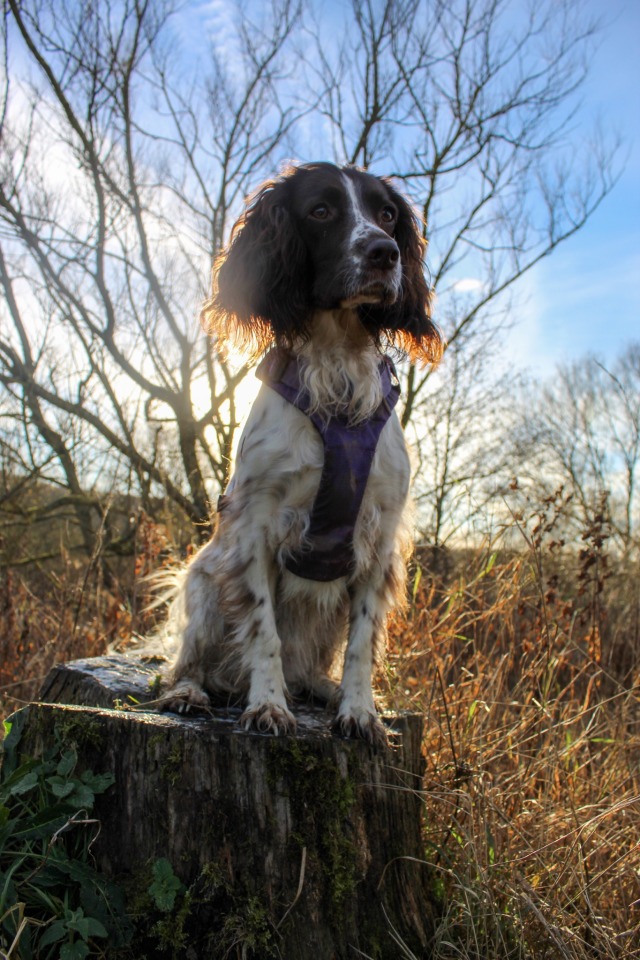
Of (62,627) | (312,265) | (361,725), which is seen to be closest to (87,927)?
(361,725)

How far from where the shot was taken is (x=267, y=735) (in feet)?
6.83

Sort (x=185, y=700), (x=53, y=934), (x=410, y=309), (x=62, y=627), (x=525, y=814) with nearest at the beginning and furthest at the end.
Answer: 1. (x=53, y=934)
2. (x=185, y=700)
3. (x=525, y=814)
4. (x=410, y=309)
5. (x=62, y=627)

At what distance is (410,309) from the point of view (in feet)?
9.45

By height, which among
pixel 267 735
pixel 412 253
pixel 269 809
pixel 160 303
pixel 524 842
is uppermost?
pixel 160 303

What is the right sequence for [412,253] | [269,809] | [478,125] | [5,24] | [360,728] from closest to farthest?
[269,809] → [360,728] → [412,253] → [5,24] → [478,125]

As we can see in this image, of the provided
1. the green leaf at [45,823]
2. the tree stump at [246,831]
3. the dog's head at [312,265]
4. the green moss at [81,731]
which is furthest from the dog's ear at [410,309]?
the green leaf at [45,823]

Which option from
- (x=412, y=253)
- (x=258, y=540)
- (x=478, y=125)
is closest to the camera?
(x=258, y=540)

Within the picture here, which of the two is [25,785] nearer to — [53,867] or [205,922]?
[53,867]

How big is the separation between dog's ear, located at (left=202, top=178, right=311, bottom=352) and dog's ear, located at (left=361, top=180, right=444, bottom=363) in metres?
0.28

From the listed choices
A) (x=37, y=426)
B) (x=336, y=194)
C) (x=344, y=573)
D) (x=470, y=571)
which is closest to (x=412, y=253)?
(x=336, y=194)

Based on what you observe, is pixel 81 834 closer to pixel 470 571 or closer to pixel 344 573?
pixel 344 573

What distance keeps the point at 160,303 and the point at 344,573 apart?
666cm

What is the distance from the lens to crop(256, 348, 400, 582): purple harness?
247 cm

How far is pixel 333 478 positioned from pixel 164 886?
4.11ft
